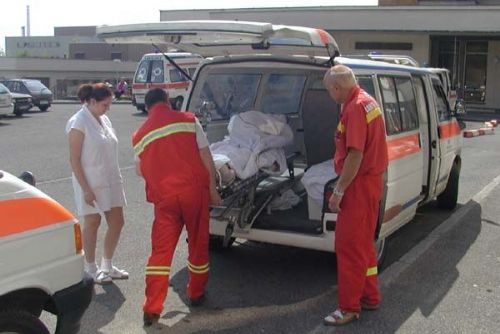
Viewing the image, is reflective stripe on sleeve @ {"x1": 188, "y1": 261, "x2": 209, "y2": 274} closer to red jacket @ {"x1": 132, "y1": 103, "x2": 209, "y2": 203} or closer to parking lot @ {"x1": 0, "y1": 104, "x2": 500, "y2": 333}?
parking lot @ {"x1": 0, "y1": 104, "x2": 500, "y2": 333}

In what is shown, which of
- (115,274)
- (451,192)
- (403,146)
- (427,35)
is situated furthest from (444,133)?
(427,35)

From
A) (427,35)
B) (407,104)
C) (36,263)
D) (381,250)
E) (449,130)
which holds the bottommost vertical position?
(381,250)

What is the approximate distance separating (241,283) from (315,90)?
2014mm

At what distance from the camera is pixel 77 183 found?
17.2 ft

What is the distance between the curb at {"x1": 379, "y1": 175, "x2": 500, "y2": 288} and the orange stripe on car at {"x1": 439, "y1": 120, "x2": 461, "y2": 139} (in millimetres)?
1049

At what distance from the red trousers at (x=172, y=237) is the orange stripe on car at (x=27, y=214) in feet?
3.57

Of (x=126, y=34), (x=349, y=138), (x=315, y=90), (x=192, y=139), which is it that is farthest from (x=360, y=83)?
(x=126, y=34)

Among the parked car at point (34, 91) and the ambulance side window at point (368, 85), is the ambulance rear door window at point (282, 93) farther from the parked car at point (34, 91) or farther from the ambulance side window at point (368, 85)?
the parked car at point (34, 91)

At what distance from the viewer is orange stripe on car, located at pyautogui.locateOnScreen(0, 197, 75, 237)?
10.6 ft

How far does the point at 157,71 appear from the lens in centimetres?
2570

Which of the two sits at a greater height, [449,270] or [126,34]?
[126,34]

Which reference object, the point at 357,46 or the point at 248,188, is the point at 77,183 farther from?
the point at 357,46

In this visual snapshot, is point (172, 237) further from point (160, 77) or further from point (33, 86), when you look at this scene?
point (33, 86)

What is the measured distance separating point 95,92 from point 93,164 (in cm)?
60
